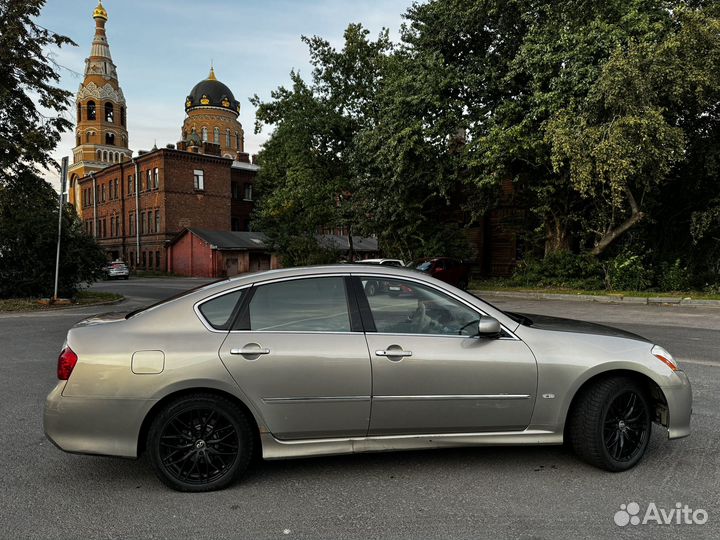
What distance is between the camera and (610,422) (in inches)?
141

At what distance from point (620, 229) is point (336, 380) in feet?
65.4

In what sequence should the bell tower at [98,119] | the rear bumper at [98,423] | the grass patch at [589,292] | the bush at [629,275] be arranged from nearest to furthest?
1. the rear bumper at [98,423]
2. the grass patch at [589,292]
3. the bush at [629,275]
4. the bell tower at [98,119]

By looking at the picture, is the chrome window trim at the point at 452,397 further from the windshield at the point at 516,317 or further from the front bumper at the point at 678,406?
the front bumper at the point at 678,406

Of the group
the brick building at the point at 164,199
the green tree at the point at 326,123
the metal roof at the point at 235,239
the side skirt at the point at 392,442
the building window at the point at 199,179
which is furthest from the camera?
the building window at the point at 199,179

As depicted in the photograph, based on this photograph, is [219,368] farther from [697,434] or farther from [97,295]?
[97,295]

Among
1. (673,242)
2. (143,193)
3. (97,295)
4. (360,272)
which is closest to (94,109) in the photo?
(143,193)

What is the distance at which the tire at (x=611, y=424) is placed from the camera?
3.51 m

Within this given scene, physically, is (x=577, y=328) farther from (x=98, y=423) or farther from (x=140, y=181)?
(x=140, y=181)

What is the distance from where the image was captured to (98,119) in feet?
209

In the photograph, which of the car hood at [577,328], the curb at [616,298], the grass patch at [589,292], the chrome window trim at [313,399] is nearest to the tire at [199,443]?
the chrome window trim at [313,399]

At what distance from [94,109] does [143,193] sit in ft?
81.6

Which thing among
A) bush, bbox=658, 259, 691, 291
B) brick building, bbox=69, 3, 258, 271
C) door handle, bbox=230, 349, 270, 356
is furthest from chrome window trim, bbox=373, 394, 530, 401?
brick building, bbox=69, 3, 258, 271

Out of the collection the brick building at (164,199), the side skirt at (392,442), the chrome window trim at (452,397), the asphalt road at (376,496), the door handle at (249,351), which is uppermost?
the brick building at (164,199)

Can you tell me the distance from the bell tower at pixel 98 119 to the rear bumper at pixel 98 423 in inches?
2645
